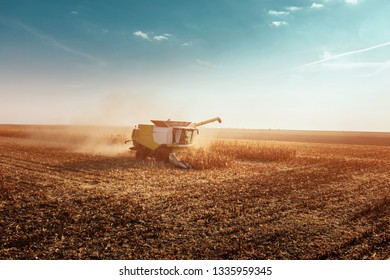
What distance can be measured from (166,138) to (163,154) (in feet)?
3.66

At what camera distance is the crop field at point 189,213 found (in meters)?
6.23

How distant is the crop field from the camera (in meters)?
6.23

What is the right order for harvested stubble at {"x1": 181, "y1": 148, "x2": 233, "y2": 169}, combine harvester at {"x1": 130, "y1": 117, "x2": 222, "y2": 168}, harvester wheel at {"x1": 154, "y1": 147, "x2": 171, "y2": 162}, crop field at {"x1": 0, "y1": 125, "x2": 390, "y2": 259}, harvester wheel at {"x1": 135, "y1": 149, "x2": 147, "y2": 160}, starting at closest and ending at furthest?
crop field at {"x1": 0, "y1": 125, "x2": 390, "y2": 259} → harvested stubble at {"x1": 181, "y1": 148, "x2": 233, "y2": 169} → combine harvester at {"x1": 130, "y1": 117, "x2": 222, "y2": 168} → harvester wheel at {"x1": 154, "y1": 147, "x2": 171, "y2": 162} → harvester wheel at {"x1": 135, "y1": 149, "x2": 147, "y2": 160}

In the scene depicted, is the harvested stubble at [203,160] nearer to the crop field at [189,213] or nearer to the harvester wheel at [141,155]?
the crop field at [189,213]

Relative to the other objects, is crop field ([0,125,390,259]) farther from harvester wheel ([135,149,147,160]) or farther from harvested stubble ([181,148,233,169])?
harvester wheel ([135,149,147,160])

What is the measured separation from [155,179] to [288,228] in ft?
25.6

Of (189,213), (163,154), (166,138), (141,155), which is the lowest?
(189,213)

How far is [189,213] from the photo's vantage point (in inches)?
350

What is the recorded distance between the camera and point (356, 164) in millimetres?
20812

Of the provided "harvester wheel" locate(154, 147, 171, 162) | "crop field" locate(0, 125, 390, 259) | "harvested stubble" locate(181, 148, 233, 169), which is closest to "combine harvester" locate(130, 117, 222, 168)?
"harvester wheel" locate(154, 147, 171, 162)

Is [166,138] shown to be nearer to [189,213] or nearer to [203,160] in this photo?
[203,160]

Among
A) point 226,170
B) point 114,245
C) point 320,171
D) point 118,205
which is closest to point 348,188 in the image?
point 320,171

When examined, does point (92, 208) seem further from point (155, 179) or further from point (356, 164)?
point (356, 164)

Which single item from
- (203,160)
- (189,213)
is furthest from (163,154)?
(189,213)
